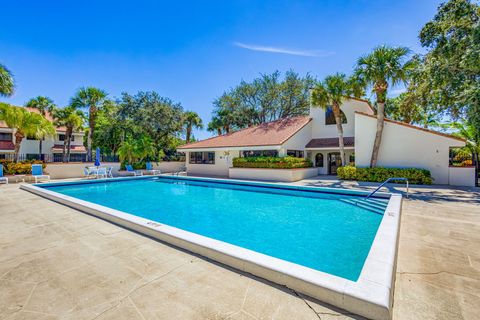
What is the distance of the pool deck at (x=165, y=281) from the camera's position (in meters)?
2.95

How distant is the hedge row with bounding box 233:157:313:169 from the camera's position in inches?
749

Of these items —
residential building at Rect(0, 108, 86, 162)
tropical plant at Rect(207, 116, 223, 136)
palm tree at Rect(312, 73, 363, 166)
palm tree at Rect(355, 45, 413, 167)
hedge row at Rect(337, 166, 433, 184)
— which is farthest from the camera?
tropical plant at Rect(207, 116, 223, 136)

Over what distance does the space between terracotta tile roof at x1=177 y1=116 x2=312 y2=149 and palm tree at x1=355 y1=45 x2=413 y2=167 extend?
716 centimetres

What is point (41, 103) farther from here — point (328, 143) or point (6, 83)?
point (328, 143)

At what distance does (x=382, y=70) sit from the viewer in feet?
54.8

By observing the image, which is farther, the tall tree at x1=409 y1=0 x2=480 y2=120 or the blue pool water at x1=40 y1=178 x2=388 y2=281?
the tall tree at x1=409 y1=0 x2=480 y2=120

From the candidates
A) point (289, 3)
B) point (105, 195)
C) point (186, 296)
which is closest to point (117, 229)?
point (186, 296)

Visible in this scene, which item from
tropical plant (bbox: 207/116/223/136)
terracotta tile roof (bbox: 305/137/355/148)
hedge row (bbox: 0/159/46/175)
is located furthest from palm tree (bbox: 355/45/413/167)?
hedge row (bbox: 0/159/46/175)

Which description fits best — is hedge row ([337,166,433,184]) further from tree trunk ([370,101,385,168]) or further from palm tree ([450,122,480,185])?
palm tree ([450,122,480,185])

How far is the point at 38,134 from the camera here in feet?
65.3

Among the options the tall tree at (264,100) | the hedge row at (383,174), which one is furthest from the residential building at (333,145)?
the tall tree at (264,100)

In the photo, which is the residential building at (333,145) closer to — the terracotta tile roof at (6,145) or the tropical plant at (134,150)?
the tropical plant at (134,150)

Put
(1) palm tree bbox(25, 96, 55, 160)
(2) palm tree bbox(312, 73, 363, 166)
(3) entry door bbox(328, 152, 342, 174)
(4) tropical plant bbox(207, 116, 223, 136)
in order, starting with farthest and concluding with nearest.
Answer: (4) tropical plant bbox(207, 116, 223, 136) < (1) palm tree bbox(25, 96, 55, 160) < (3) entry door bbox(328, 152, 342, 174) < (2) palm tree bbox(312, 73, 363, 166)

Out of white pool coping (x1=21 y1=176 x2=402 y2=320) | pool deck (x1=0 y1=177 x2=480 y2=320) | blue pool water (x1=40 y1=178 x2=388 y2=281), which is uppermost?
white pool coping (x1=21 y1=176 x2=402 y2=320)
